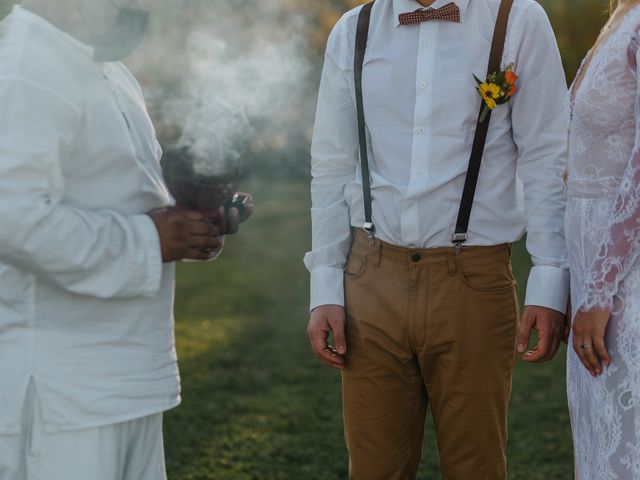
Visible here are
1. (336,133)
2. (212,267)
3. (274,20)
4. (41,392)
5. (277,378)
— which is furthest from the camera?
(274,20)

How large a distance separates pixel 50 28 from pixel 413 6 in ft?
3.54

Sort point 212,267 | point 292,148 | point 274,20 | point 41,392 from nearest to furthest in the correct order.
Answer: point 41,392
point 212,267
point 274,20
point 292,148

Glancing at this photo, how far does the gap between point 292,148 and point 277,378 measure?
7.93m

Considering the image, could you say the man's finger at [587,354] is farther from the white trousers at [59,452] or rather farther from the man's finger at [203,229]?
the white trousers at [59,452]

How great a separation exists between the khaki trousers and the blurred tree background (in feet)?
1.86

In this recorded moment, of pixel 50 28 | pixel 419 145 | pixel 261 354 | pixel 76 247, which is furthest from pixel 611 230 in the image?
pixel 261 354

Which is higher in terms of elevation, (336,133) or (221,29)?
(221,29)

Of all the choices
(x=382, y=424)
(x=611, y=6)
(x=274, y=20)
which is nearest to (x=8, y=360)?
(x=382, y=424)

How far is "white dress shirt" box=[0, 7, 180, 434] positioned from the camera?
76.2 inches

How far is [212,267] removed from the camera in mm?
9102

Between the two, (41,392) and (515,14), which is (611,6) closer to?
(515,14)

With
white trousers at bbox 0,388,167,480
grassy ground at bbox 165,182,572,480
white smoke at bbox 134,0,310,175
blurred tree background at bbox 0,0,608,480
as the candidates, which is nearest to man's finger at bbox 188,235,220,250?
white smoke at bbox 134,0,310,175

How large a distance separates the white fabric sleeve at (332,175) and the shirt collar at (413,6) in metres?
0.18

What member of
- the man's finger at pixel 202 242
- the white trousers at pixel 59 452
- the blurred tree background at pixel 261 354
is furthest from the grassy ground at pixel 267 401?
the man's finger at pixel 202 242
